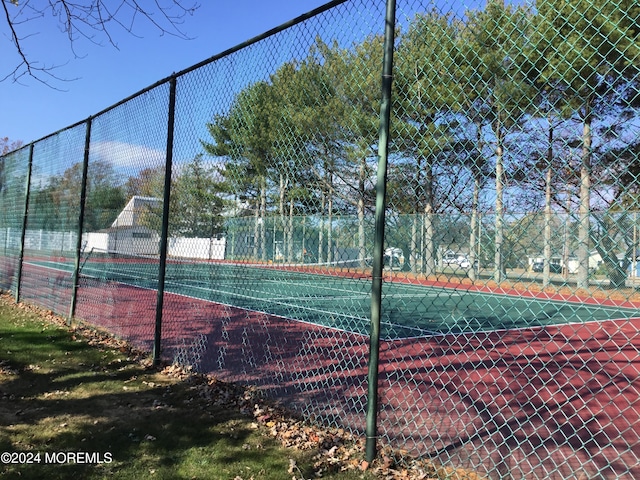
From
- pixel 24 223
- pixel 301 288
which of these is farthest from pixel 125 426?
pixel 24 223

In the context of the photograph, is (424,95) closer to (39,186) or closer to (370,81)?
(370,81)

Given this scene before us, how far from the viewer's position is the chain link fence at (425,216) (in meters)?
2.42

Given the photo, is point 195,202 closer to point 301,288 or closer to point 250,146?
point 250,146

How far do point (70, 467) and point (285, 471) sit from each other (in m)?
1.34

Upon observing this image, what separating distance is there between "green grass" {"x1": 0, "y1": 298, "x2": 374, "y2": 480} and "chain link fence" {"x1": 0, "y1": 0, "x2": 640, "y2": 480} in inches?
22.6

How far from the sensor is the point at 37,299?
891cm

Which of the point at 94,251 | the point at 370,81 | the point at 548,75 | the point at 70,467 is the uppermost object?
the point at 370,81

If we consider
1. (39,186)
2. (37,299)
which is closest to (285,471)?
(37,299)

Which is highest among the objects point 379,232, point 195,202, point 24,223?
point 195,202

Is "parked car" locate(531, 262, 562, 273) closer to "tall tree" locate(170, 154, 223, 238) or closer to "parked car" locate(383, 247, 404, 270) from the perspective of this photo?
"parked car" locate(383, 247, 404, 270)

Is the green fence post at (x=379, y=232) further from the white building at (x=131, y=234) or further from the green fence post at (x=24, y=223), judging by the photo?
the green fence post at (x=24, y=223)

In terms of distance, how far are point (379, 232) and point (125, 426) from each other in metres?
2.43

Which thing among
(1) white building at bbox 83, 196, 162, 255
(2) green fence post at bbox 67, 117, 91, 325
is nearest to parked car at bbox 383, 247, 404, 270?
(1) white building at bbox 83, 196, 162, 255

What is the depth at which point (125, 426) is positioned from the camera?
3652 millimetres
